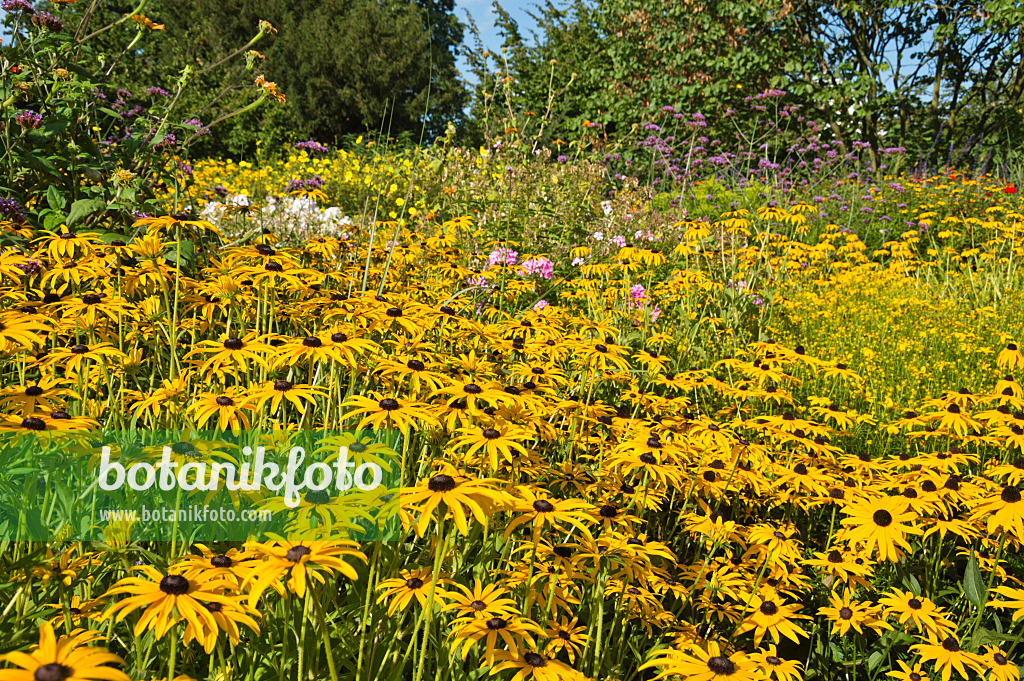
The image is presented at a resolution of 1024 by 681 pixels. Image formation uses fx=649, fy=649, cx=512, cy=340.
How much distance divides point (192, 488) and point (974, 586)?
231 cm

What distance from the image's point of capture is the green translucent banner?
1479mm

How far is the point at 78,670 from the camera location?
85 cm

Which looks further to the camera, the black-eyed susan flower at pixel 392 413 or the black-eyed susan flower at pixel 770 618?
the black-eyed susan flower at pixel 770 618

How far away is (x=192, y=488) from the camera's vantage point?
5.27ft

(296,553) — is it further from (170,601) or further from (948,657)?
(948,657)

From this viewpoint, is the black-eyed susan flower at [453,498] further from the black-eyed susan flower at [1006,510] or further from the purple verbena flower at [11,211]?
the purple verbena flower at [11,211]

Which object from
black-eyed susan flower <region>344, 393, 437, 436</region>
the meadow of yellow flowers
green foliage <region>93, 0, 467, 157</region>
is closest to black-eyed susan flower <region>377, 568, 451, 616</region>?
the meadow of yellow flowers

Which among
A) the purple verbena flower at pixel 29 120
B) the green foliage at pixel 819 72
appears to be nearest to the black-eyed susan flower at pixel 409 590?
the purple verbena flower at pixel 29 120

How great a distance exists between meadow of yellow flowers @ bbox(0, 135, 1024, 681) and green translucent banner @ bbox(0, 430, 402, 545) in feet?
0.14

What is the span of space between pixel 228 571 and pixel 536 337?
1.76m

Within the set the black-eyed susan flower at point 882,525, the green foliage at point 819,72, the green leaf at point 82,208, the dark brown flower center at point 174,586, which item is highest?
the green foliage at point 819,72

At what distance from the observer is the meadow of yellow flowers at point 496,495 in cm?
136

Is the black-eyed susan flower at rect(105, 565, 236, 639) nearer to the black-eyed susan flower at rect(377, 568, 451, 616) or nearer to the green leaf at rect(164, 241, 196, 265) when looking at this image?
the black-eyed susan flower at rect(377, 568, 451, 616)

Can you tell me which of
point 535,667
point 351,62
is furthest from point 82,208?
point 351,62
